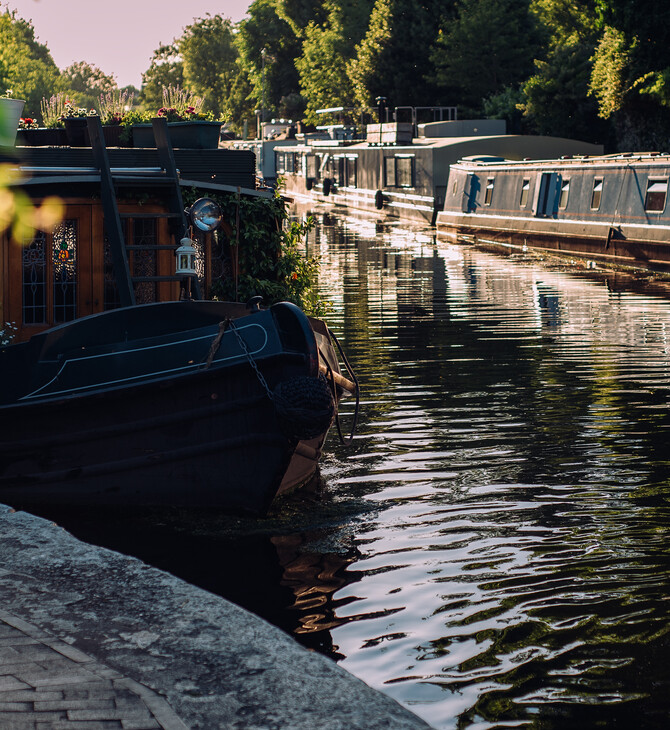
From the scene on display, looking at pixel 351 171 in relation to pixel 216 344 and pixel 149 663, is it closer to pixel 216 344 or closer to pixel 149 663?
pixel 216 344

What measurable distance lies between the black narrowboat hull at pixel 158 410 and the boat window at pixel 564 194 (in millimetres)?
26752

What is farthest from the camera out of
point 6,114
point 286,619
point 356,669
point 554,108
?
point 554,108

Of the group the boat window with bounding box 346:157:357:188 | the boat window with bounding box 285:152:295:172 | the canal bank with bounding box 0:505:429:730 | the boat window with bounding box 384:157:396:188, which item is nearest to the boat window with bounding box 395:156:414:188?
the boat window with bounding box 384:157:396:188

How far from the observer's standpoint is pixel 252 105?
4887 inches

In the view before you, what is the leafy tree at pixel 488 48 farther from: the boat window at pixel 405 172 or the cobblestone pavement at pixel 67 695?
the cobblestone pavement at pixel 67 695

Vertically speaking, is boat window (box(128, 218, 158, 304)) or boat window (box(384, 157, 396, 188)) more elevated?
boat window (box(384, 157, 396, 188))

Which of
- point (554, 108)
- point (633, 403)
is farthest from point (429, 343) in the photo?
point (554, 108)

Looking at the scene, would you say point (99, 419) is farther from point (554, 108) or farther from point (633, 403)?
point (554, 108)

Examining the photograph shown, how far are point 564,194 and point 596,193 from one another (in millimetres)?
2110

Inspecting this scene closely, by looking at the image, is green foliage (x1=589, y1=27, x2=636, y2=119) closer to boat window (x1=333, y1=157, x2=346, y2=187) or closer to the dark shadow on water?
boat window (x1=333, y1=157, x2=346, y2=187)

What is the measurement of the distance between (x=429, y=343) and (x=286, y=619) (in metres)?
12.1

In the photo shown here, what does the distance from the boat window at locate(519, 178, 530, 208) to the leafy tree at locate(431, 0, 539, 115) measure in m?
28.4

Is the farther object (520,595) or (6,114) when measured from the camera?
(520,595)

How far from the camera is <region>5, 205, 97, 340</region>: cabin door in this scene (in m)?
11.1
